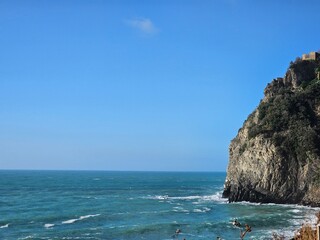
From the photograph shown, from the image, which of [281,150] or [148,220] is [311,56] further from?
[148,220]

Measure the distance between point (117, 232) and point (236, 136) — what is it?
4260 cm

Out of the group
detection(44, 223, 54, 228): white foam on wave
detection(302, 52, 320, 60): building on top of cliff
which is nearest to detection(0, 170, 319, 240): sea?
detection(44, 223, 54, 228): white foam on wave

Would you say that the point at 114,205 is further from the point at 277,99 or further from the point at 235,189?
the point at 277,99

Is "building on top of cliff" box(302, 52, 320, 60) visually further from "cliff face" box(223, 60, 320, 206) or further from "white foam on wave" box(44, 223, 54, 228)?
"white foam on wave" box(44, 223, 54, 228)

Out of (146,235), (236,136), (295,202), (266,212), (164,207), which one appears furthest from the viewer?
(236,136)

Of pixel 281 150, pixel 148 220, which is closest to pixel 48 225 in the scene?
pixel 148 220

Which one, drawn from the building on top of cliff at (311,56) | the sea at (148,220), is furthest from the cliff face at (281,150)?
the building on top of cliff at (311,56)

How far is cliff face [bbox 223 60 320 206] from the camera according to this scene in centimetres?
5705

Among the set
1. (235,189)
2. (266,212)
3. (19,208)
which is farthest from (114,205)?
(266,212)

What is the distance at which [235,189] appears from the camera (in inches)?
2544

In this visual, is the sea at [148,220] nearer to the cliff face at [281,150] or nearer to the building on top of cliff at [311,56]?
the cliff face at [281,150]

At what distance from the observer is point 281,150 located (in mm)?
59938

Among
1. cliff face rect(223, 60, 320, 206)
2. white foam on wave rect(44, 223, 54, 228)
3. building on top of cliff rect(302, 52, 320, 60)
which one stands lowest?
white foam on wave rect(44, 223, 54, 228)

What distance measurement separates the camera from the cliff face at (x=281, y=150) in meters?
57.0
